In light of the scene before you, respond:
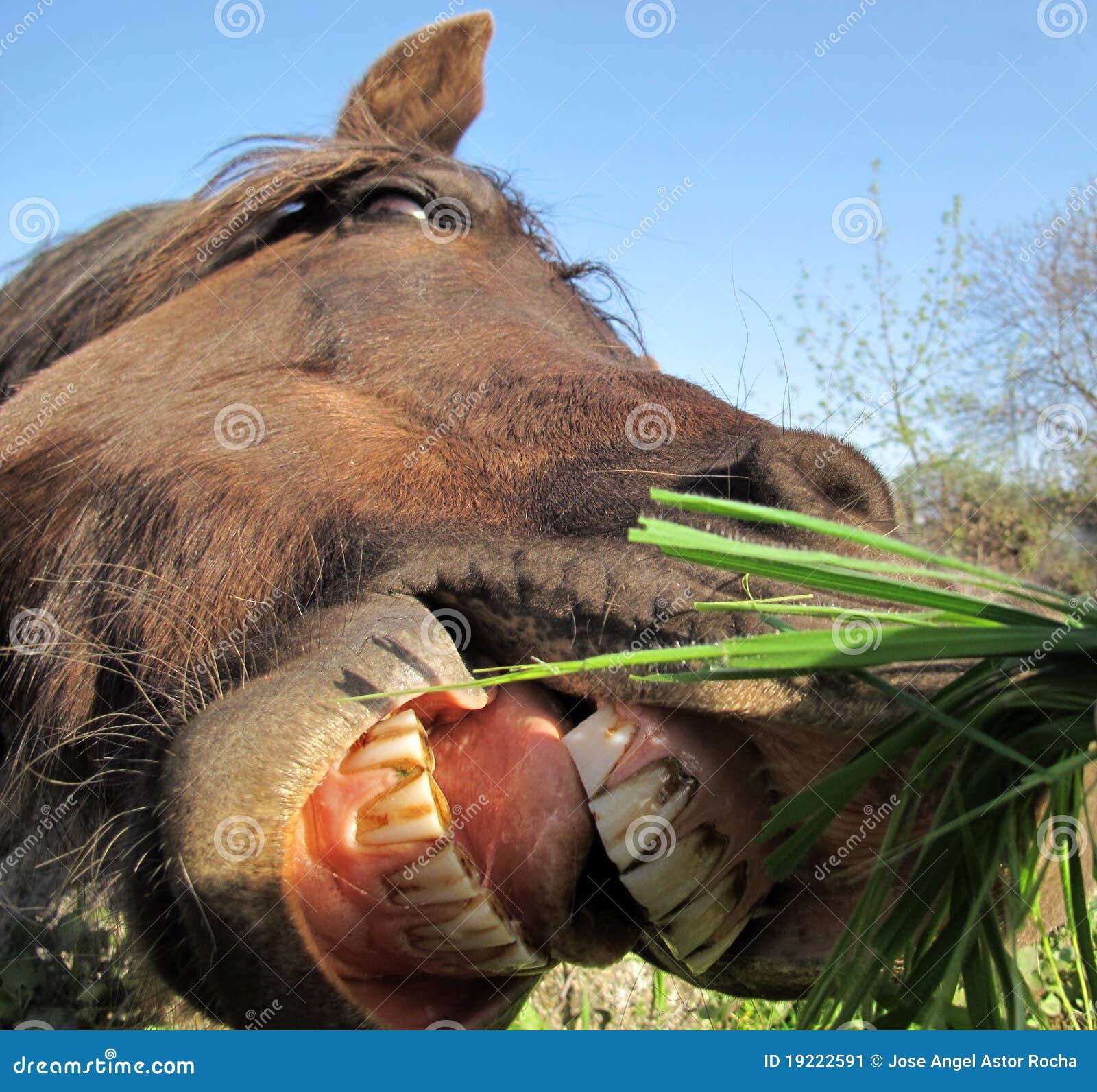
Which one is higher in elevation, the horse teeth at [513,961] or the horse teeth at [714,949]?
the horse teeth at [714,949]

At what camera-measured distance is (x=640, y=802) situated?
1.75 metres

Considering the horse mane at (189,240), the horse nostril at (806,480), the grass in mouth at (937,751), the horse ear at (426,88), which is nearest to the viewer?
the grass in mouth at (937,751)

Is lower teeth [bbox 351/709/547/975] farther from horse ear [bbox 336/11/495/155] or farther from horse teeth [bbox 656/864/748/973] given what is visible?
horse ear [bbox 336/11/495/155]

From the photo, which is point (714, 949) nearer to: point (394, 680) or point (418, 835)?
point (418, 835)

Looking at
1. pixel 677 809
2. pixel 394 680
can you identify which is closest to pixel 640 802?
pixel 677 809

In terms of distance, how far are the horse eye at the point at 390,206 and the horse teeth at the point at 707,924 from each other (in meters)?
2.37

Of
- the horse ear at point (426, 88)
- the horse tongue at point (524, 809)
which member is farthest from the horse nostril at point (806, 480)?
the horse ear at point (426, 88)

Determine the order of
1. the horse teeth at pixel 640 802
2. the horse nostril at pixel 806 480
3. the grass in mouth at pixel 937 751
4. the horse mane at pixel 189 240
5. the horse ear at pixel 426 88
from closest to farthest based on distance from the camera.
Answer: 1. the grass in mouth at pixel 937 751
2. the horse teeth at pixel 640 802
3. the horse nostril at pixel 806 480
4. the horse mane at pixel 189 240
5. the horse ear at pixel 426 88

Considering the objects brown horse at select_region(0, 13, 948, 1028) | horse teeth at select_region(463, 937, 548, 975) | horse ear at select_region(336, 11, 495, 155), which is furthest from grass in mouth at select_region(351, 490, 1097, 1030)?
horse ear at select_region(336, 11, 495, 155)

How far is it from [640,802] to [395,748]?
0.44m

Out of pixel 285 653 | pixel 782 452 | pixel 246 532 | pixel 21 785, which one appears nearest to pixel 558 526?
pixel 782 452

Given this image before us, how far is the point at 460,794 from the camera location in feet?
6.25

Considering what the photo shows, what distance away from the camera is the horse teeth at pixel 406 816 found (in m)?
1.74

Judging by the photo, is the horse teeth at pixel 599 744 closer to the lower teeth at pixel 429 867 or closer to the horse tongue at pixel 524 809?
the horse tongue at pixel 524 809
